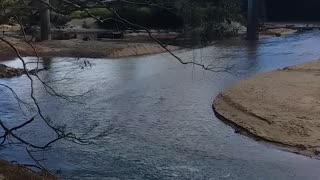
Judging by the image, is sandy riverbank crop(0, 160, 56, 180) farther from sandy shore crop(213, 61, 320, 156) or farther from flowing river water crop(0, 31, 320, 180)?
sandy shore crop(213, 61, 320, 156)

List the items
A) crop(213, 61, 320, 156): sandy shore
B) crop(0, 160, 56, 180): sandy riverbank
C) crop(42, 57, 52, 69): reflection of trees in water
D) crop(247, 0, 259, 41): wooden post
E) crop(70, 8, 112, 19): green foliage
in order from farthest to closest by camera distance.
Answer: crop(247, 0, 259, 41): wooden post, crop(42, 57, 52, 69): reflection of trees in water, crop(213, 61, 320, 156): sandy shore, crop(70, 8, 112, 19): green foliage, crop(0, 160, 56, 180): sandy riverbank

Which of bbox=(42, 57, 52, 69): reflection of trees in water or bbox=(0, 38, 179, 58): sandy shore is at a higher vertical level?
bbox=(0, 38, 179, 58): sandy shore

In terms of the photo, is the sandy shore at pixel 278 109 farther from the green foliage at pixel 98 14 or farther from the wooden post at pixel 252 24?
the wooden post at pixel 252 24

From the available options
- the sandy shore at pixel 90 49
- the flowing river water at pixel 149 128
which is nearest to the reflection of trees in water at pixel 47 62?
the flowing river water at pixel 149 128

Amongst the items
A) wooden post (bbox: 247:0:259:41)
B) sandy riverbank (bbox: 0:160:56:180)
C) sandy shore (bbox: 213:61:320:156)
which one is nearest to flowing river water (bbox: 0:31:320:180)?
sandy shore (bbox: 213:61:320:156)

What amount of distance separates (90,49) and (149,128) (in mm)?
21168

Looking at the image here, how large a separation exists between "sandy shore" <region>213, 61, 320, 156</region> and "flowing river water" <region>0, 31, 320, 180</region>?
448 millimetres

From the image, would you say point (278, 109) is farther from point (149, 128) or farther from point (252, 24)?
point (252, 24)

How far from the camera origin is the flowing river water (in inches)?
455

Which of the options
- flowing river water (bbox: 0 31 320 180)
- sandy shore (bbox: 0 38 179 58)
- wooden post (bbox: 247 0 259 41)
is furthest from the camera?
wooden post (bbox: 247 0 259 41)

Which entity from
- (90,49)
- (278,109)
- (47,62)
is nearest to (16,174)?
(278,109)

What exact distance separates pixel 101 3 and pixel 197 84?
16222mm

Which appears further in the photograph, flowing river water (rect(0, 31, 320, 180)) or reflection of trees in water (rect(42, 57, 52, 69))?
reflection of trees in water (rect(42, 57, 52, 69))

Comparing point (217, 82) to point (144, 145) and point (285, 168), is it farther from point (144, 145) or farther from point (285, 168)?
point (285, 168)
